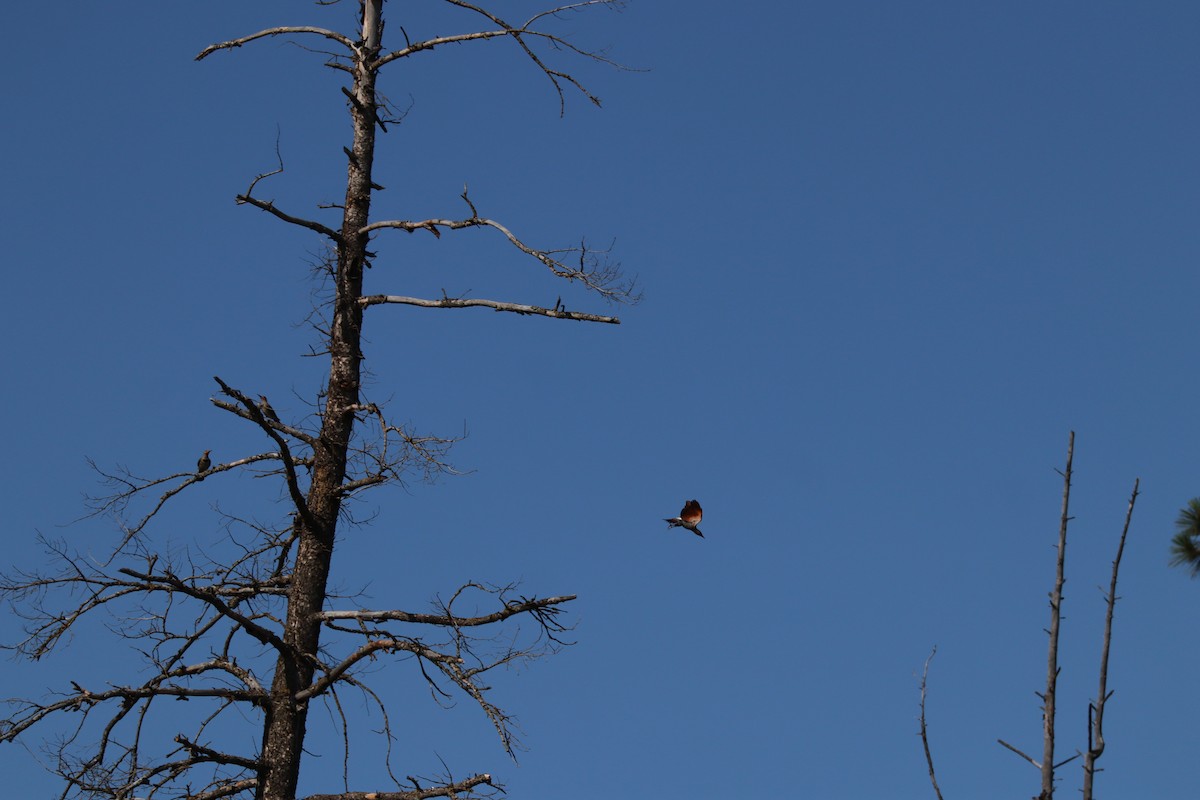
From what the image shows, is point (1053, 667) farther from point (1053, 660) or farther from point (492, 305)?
point (492, 305)

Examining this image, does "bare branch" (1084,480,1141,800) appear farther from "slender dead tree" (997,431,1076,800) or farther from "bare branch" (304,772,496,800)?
"bare branch" (304,772,496,800)

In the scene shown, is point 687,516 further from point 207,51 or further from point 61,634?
point 207,51

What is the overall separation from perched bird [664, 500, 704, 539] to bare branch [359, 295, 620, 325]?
1.92 metres

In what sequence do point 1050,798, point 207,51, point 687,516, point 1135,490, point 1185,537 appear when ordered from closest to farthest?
point 1050,798
point 1135,490
point 687,516
point 207,51
point 1185,537

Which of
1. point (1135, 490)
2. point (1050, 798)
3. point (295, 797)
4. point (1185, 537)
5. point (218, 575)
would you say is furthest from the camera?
point (1185, 537)

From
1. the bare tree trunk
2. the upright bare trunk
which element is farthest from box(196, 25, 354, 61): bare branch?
the bare tree trunk

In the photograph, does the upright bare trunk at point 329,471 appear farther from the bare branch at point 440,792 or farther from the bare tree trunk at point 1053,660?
the bare tree trunk at point 1053,660

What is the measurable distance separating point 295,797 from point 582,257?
12.5 ft

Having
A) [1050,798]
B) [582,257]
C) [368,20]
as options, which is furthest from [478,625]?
[1050,798]

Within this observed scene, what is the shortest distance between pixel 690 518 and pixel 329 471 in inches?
112

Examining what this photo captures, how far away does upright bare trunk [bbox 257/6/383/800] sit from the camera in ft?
26.1

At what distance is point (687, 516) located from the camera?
A: 6.77 metres

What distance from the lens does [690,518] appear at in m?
6.75

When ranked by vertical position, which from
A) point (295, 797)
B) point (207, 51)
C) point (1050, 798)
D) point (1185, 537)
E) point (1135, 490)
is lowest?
point (1050, 798)
